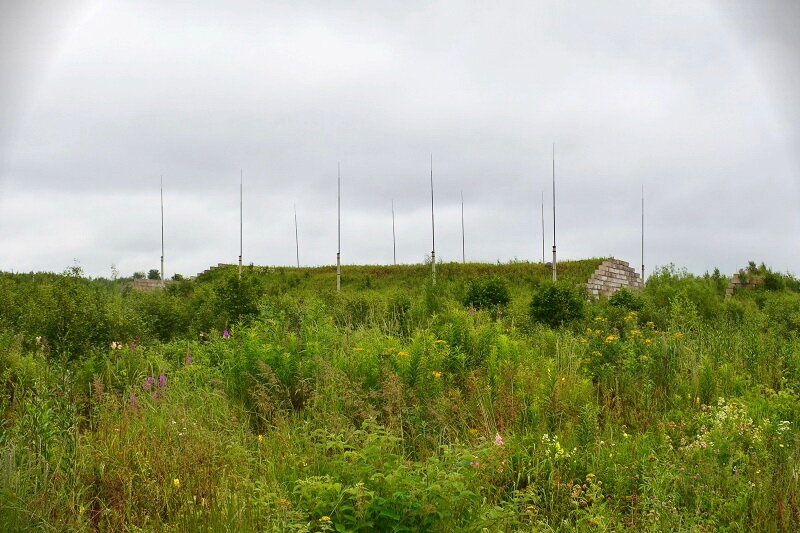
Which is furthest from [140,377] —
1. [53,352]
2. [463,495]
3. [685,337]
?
[685,337]

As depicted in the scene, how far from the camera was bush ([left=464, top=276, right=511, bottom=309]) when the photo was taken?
1544cm

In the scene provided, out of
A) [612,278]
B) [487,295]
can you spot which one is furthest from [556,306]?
[612,278]

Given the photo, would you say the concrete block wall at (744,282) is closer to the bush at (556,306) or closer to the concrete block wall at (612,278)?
the concrete block wall at (612,278)

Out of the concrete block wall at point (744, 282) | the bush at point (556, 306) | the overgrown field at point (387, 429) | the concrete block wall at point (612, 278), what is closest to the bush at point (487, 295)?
the bush at point (556, 306)

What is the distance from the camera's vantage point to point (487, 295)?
15695 mm

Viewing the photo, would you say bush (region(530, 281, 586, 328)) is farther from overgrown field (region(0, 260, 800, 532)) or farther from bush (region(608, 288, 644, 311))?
overgrown field (region(0, 260, 800, 532))

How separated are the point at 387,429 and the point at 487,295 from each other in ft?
34.7

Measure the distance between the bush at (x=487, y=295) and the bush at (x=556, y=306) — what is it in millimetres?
1355

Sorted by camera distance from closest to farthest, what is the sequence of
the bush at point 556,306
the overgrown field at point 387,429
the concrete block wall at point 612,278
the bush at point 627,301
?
the overgrown field at point 387,429 → the bush at point 556,306 → the bush at point 627,301 → the concrete block wall at point 612,278

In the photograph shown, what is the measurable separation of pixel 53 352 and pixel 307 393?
399cm

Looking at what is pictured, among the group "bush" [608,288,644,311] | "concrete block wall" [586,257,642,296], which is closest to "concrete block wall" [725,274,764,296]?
"concrete block wall" [586,257,642,296]

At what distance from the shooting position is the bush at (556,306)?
45.7ft

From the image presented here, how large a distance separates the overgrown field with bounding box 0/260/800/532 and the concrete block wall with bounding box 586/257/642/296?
1033cm

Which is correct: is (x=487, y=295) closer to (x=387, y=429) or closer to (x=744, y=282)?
A: (x=387, y=429)
